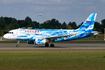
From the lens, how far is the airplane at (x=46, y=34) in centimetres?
4356

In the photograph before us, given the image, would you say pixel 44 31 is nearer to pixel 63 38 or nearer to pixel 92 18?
pixel 63 38

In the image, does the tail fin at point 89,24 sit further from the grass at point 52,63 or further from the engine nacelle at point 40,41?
the grass at point 52,63

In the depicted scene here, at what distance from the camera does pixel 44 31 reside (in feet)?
150

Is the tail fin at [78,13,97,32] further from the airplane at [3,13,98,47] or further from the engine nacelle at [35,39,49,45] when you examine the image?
the engine nacelle at [35,39,49,45]

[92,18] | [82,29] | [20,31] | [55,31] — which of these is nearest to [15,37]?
[20,31]

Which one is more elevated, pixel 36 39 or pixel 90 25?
pixel 90 25

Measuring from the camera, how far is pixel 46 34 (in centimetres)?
4550

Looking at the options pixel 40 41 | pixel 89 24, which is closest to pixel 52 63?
pixel 40 41

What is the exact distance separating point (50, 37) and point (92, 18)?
12.2 m

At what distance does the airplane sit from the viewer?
143 feet

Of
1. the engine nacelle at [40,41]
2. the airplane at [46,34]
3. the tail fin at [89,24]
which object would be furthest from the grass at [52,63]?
the tail fin at [89,24]

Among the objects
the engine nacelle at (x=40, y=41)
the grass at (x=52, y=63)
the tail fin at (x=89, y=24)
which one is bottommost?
the grass at (x=52, y=63)

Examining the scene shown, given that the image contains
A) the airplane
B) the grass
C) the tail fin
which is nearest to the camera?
the grass

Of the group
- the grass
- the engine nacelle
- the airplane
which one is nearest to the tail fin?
the airplane
